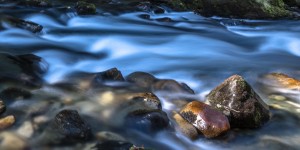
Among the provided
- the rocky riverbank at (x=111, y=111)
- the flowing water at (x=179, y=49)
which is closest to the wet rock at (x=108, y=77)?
the rocky riverbank at (x=111, y=111)

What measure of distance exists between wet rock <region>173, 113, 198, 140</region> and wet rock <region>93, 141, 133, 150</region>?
631 millimetres

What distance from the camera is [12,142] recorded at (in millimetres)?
3363

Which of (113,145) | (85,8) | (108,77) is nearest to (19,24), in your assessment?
(85,8)

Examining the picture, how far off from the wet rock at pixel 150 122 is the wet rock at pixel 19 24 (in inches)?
156

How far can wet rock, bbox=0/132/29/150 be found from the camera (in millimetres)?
3311

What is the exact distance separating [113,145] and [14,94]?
4.80ft

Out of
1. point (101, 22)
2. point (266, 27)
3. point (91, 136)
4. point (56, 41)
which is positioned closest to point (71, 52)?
point (56, 41)

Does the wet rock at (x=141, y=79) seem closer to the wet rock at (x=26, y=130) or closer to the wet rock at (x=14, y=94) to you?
the wet rock at (x=14, y=94)

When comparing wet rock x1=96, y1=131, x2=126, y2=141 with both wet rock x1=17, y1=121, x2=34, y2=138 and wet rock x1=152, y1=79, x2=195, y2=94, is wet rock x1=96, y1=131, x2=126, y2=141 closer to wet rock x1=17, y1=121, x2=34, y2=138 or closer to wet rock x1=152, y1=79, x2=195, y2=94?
wet rock x1=17, y1=121, x2=34, y2=138

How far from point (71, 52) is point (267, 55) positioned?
362 centimetres

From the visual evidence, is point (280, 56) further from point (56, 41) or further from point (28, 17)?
point (28, 17)

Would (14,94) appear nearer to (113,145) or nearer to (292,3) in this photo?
(113,145)

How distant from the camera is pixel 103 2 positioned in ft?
31.8

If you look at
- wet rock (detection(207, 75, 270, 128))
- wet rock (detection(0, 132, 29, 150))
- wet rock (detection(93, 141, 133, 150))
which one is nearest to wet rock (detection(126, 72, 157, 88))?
wet rock (detection(207, 75, 270, 128))
